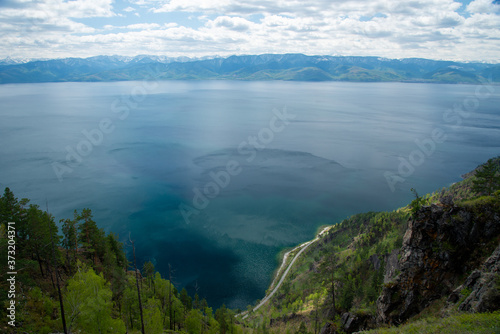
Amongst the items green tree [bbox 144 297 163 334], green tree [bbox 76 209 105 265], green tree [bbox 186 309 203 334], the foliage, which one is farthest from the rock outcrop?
green tree [bbox 76 209 105 265]

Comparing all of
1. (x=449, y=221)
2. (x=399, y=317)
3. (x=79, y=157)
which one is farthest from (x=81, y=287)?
(x=79, y=157)

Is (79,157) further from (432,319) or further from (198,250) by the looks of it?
(432,319)

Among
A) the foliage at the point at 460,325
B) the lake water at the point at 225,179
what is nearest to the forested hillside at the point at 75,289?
the lake water at the point at 225,179

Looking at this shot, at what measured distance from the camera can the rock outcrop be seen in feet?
80.2

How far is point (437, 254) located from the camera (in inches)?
1003

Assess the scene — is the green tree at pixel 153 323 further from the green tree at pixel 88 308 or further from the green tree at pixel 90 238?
the green tree at pixel 90 238

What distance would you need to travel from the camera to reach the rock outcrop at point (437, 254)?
24.5 m

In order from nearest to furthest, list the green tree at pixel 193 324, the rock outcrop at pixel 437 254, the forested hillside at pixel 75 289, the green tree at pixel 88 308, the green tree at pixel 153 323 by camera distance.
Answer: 1. the green tree at pixel 88 308
2. the forested hillside at pixel 75 289
3. the rock outcrop at pixel 437 254
4. the green tree at pixel 153 323
5. the green tree at pixel 193 324

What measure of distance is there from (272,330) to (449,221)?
33140 mm

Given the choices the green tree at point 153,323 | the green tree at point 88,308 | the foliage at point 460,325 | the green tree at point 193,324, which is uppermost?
the foliage at point 460,325

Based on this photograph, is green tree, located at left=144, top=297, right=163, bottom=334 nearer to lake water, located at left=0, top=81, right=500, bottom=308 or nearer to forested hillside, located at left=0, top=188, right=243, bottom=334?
forested hillside, located at left=0, top=188, right=243, bottom=334

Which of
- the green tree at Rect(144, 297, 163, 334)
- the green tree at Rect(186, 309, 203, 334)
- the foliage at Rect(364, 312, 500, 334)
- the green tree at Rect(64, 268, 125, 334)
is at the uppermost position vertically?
the foliage at Rect(364, 312, 500, 334)

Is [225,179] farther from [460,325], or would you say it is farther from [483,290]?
[460,325]

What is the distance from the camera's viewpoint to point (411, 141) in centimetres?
15125
